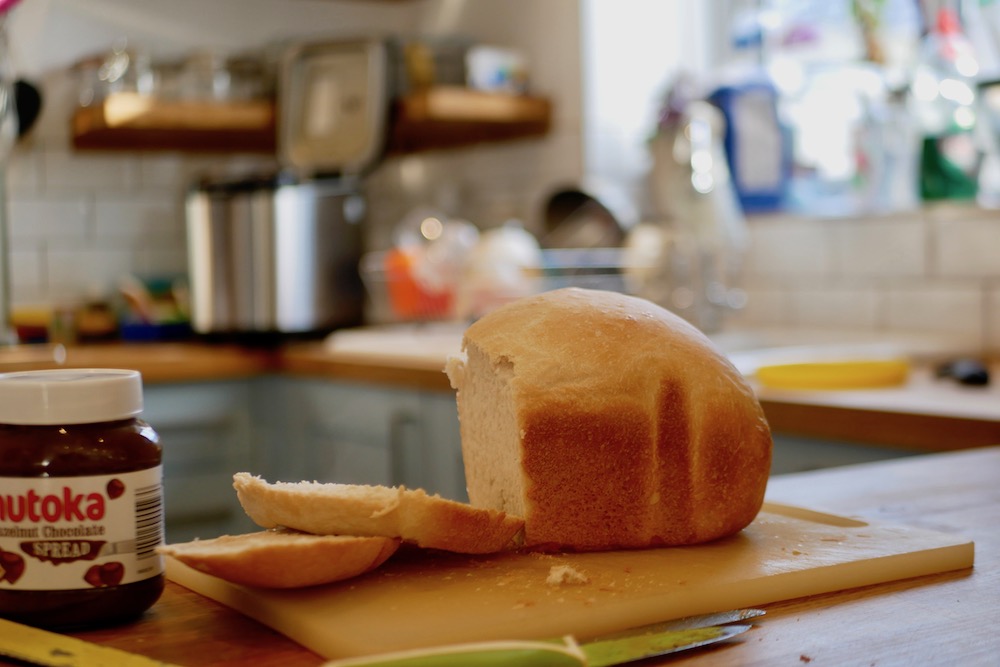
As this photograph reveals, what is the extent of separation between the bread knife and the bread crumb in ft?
0.17

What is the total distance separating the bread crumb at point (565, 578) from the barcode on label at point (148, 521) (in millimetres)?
203

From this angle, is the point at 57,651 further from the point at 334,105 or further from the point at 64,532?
the point at 334,105

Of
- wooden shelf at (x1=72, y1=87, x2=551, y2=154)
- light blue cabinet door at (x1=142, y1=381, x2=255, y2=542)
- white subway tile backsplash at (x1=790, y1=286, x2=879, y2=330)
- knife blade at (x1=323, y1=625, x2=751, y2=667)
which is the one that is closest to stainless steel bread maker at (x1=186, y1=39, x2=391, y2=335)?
wooden shelf at (x1=72, y1=87, x2=551, y2=154)

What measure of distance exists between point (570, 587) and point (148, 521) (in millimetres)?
217

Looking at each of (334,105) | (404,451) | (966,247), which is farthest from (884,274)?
(334,105)

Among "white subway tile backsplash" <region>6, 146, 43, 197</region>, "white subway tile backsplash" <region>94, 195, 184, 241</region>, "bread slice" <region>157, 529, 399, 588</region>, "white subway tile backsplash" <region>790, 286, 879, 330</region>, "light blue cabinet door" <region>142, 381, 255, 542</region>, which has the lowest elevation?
"light blue cabinet door" <region>142, 381, 255, 542</region>

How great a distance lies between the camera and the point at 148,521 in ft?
1.95

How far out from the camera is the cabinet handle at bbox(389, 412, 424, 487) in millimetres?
2053

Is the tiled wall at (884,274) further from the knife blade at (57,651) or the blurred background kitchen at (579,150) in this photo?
the knife blade at (57,651)

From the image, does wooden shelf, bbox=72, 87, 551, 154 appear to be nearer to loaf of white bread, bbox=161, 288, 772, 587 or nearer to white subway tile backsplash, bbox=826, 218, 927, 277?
white subway tile backsplash, bbox=826, 218, 927, 277

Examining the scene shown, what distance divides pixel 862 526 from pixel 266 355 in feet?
5.90

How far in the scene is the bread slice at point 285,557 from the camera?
0.56 m

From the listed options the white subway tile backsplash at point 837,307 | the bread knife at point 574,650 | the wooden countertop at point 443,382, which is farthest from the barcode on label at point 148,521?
the white subway tile backsplash at point 837,307

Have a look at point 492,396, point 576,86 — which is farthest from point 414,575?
point 576,86
